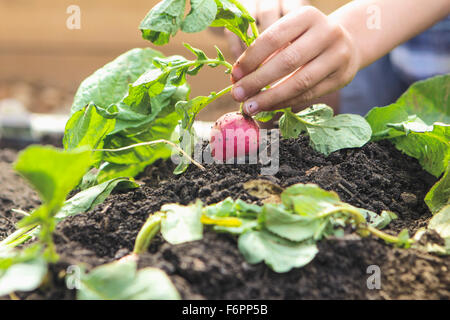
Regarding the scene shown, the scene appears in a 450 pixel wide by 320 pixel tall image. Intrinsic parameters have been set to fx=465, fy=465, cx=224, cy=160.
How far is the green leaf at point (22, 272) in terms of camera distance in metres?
0.63

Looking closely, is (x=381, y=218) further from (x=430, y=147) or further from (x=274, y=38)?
(x=274, y=38)

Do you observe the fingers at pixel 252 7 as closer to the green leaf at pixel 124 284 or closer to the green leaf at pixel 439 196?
the green leaf at pixel 439 196

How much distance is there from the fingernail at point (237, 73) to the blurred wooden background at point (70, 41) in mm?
2893

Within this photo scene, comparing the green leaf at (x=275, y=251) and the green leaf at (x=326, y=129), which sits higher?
the green leaf at (x=326, y=129)

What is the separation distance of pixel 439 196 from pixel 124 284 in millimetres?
704

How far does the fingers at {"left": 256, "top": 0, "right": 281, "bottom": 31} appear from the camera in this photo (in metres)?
1.51

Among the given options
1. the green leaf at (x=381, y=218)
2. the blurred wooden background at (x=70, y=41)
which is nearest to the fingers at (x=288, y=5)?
the green leaf at (x=381, y=218)

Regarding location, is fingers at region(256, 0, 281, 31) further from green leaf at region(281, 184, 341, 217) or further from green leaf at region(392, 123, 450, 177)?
green leaf at region(281, 184, 341, 217)

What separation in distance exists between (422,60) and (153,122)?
5.10 feet

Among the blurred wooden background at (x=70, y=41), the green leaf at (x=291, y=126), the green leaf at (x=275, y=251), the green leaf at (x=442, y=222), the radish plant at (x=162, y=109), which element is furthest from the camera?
the blurred wooden background at (x=70, y=41)

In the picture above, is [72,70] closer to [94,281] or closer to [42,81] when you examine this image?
[42,81]

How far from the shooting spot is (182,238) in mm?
742

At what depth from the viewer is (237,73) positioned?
1.09m

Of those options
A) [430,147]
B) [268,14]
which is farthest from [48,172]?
[268,14]
